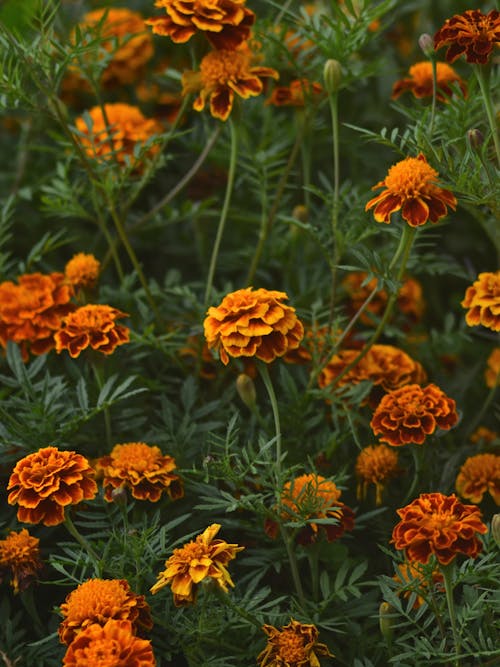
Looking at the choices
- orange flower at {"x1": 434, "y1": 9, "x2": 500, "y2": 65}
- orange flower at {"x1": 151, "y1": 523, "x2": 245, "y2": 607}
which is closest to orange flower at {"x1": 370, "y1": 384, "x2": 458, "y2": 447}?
orange flower at {"x1": 151, "y1": 523, "x2": 245, "y2": 607}

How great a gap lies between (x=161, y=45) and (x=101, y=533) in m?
1.29

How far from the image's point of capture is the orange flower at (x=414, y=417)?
1.22m

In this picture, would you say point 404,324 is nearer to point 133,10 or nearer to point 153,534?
point 153,534

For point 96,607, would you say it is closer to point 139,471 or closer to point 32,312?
point 139,471

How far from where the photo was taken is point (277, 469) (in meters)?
1.11

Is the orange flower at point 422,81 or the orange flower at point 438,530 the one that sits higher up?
the orange flower at point 422,81

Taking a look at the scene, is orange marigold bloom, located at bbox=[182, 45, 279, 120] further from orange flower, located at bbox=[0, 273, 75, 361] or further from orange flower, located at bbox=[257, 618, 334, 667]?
orange flower, located at bbox=[257, 618, 334, 667]

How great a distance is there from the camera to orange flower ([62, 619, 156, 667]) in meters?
0.91

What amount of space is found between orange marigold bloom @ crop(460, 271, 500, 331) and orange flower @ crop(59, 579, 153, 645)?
0.51 meters

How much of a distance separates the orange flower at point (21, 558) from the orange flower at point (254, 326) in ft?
0.99

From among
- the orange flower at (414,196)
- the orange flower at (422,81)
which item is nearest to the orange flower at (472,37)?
the orange flower at (414,196)

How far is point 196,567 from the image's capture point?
1004 millimetres

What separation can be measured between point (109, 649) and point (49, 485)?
190mm

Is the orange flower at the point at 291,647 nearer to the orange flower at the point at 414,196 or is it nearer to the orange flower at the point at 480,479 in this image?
Result: the orange flower at the point at 480,479
